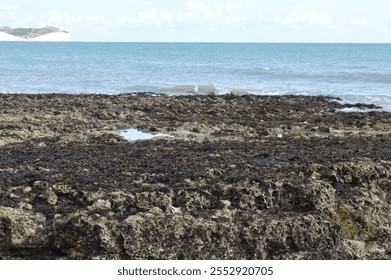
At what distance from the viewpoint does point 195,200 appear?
273 inches

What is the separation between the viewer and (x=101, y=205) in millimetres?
6684

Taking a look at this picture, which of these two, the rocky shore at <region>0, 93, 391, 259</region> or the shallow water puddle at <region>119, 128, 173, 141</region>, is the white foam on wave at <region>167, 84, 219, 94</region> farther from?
the rocky shore at <region>0, 93, 391, 259</region>

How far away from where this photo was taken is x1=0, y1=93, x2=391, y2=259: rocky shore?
620 centimetres

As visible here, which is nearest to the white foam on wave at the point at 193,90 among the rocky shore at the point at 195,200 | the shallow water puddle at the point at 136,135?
the shallow water puddle at the point at 136,135

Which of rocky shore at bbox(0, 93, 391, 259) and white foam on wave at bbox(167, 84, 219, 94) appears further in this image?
white foam on wave at bbox(167, 84, 219, 94)

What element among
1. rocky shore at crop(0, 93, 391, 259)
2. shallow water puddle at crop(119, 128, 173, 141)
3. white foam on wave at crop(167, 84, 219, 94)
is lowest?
white foam on wave at crop(167, 84, 219, 94)

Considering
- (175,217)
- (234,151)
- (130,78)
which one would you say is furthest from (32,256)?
(130,78)

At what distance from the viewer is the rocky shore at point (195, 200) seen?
6.20m

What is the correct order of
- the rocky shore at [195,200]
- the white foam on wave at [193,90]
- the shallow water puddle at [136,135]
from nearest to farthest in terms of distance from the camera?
the rocky shore at [195,200] → the shallow water puddle at [136,135] → the white foam on wave at [193,90]

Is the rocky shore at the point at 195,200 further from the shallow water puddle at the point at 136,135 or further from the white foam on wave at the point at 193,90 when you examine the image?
the white foam on wave at the point at 193,90

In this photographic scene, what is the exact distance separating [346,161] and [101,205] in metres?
3.78

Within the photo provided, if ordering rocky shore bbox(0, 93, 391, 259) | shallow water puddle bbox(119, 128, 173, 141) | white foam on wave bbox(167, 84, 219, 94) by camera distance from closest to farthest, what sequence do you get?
rocky shore bbox(0, 93, 391, 259) < shallow water puddle bbox(119, 128, 173, 141) < white foam on wave bbox(167, 84, 219, 94)

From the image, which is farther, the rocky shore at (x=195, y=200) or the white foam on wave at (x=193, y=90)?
the white foam on wave at (x=193, y=90)

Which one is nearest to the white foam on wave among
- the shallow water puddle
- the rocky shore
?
the shallow water puddle
